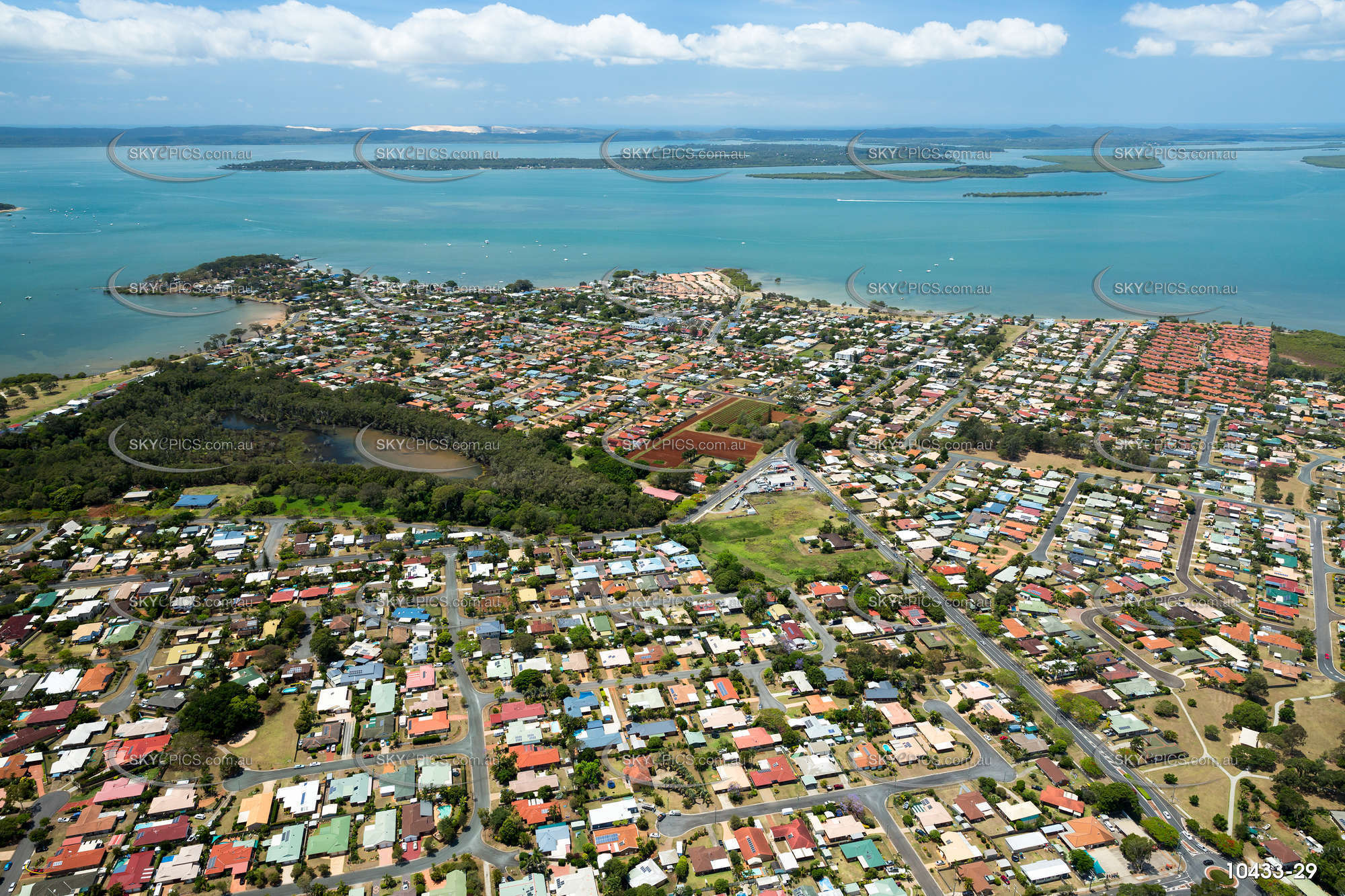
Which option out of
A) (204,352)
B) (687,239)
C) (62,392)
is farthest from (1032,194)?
(62,392)

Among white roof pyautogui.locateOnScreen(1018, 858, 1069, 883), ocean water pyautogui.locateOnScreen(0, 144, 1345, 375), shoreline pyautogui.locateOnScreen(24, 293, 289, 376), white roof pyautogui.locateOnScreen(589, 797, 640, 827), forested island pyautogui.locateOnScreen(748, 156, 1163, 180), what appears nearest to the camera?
white roof pyautogui.locateOnScreen(1018, 858, 1069, 883)

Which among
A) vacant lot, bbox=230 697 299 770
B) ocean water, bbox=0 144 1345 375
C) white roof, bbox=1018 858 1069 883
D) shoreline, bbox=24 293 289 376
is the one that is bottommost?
white roof, bbox=1018 858 1069 883

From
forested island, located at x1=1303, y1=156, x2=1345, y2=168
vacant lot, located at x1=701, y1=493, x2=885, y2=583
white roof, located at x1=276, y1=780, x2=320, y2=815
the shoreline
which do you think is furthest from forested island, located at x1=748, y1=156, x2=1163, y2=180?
white roof, located at x1=276, y1=780, x2=320, y2=815

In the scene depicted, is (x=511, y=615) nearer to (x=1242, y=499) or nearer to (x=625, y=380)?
(x=625, y=380)

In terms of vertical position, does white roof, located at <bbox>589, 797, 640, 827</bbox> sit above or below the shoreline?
below

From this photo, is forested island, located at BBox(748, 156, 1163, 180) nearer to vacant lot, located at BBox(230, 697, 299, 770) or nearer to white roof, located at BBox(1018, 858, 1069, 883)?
white roof, located at BBox(1018, 858, 1069, 883)

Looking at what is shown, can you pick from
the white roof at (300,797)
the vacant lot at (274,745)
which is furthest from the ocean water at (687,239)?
the white roof at (300,797)

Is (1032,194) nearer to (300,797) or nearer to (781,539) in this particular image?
(781,539)
